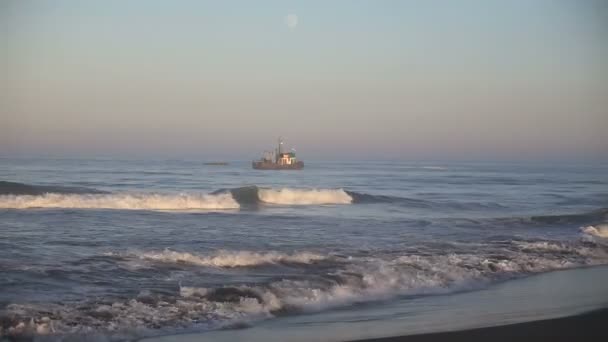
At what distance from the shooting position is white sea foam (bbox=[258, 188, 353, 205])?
2742cm

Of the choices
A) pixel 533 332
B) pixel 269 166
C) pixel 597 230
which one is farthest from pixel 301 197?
pixel 269 166

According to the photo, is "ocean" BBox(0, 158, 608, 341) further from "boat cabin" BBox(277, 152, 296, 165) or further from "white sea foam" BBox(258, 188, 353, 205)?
"boat cabin" BBox(277, 152, 296, 165)

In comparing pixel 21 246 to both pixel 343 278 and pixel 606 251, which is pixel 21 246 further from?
pixel 606 251

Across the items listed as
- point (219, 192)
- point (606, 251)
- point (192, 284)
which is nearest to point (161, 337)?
point (192, 284)

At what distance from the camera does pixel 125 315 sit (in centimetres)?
645

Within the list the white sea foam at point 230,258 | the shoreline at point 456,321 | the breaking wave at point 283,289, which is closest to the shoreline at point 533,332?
the shoreline at point 456,321

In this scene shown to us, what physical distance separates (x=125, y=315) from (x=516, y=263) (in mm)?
6714

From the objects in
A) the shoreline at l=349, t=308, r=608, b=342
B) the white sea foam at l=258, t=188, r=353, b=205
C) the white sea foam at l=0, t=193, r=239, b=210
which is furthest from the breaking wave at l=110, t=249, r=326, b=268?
the white sea foam at l=258, t=188, r=353, b=205

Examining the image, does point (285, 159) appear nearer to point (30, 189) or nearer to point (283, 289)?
point (30, 189)

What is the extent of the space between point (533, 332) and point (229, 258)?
5.29m

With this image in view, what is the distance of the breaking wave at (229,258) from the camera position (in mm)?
9914

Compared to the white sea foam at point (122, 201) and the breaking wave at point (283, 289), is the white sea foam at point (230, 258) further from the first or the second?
the white sea foam at point (122, 201)

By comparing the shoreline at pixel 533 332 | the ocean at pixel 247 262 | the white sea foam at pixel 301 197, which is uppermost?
the shoreline at pixel 533 332

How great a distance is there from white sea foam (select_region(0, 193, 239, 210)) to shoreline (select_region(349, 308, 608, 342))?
671 inches
